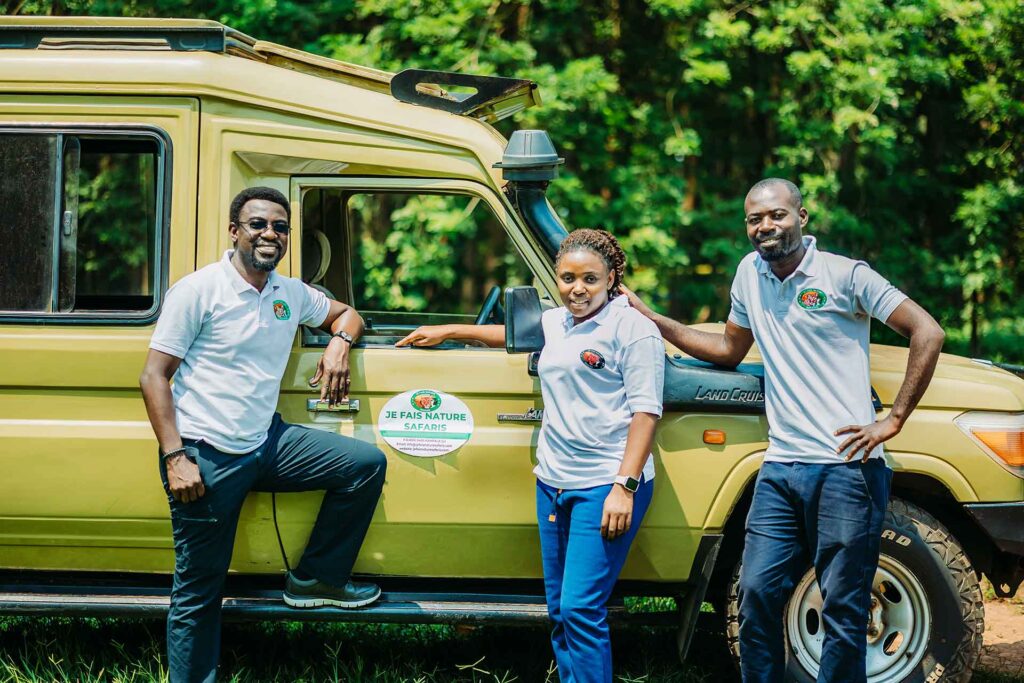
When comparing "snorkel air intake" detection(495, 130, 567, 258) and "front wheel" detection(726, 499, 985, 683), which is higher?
"snorkel air intake" detection(495, 130, 567, 258)

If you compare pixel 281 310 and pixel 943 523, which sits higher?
pixel 281 310

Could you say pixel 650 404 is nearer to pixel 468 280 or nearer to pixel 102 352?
pixel 102 352

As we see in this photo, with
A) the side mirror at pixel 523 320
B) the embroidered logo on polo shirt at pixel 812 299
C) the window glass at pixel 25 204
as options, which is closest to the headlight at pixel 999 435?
the embroidered logo on polo shirt at pixel 812 299

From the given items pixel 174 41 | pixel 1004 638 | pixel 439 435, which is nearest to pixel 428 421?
pixel 439 435

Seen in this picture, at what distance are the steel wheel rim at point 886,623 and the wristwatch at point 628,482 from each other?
3.36 feet

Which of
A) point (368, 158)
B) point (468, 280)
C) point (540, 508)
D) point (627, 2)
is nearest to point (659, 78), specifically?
point (627, 2)

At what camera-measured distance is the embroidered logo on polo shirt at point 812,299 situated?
3.73 metres

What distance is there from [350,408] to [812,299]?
5.73 feet

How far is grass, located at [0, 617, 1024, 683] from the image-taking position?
14.9 feet

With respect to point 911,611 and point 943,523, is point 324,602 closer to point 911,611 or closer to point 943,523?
point 911,611

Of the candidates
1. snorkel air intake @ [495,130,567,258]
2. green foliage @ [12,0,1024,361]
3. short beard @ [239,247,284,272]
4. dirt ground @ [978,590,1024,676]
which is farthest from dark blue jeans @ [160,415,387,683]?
green foliage @ [12,0,1024,361]

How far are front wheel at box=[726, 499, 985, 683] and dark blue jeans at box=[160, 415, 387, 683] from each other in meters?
1.51

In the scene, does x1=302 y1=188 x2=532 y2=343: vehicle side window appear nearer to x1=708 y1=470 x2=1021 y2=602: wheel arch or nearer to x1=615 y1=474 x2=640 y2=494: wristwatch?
x1=615 y1=474 x2=640 y2=494: wristwatch

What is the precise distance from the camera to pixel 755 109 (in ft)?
38.0
